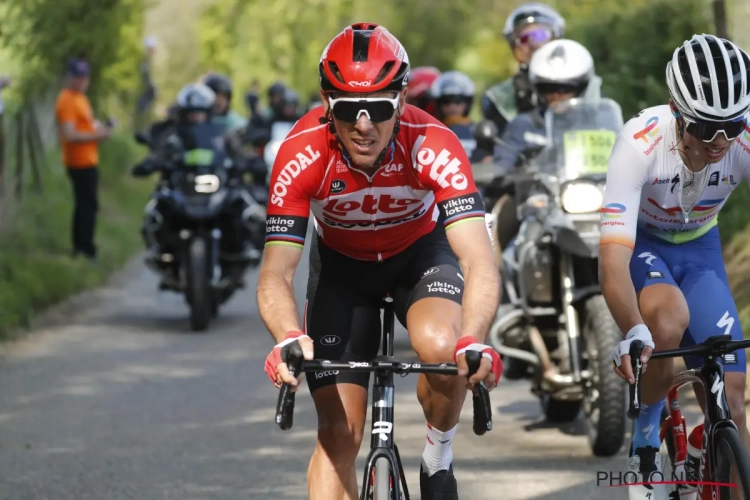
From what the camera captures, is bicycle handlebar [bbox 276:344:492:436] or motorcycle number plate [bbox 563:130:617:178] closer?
bicycle handlebar [bbox 276:344:492:436]

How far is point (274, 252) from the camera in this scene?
5461 mm

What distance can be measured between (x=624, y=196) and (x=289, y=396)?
168 centimetres

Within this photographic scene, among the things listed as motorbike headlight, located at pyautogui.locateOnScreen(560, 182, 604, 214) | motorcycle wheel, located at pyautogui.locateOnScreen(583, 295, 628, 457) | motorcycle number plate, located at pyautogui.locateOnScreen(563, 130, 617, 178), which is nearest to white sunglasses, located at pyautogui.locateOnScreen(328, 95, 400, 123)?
motorcycle wheel, located at pyautogui.locateOnScreen(583, 295, 628, 457)

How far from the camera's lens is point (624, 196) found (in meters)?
5.76

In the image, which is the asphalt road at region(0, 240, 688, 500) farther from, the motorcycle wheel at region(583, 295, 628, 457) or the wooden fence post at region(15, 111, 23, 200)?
the wooden fence post at region(15, 111, 23, 200)

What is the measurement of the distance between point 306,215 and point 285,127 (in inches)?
779

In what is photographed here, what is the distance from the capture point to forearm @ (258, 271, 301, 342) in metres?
5.17

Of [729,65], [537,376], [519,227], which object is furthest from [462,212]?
[519,227]

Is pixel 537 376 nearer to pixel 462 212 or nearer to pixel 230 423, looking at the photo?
pixel 230 423

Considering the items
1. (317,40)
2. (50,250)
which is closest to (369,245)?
(50,250)

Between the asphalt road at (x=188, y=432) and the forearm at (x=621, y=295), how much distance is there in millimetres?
1823

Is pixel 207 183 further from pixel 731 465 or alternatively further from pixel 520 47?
pixel 731 465

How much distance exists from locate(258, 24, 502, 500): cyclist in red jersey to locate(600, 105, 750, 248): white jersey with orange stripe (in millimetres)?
595

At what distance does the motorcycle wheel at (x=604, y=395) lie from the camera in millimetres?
8047
